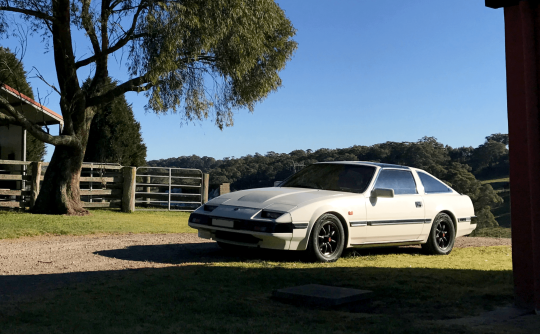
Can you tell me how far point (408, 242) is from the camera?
8.64 meters

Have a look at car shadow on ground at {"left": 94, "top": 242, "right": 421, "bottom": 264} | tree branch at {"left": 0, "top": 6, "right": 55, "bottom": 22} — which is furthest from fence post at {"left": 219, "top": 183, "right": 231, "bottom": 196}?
car shadow on ground at {"left": 94, "top": 242, "right": 421, "bottom": 264}

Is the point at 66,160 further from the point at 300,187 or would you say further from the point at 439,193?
the point at 439,193

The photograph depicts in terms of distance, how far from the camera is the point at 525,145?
488 cm

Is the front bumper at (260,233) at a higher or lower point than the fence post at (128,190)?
lower

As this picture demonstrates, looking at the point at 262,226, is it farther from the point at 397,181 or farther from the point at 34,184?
the point at 34,184

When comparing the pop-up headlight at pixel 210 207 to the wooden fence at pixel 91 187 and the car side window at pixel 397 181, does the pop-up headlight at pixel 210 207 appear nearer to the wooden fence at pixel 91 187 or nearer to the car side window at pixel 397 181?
the car side window at pixel 397 181

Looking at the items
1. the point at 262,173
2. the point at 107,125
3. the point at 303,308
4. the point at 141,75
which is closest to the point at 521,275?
the point at 303,308

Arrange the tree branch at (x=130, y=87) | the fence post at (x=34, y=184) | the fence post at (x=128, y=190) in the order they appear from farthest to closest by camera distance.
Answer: the fence post at (x=128, y=190) < the fence post at (x=34, y=184) < the tree branch at (x=130, y=87)

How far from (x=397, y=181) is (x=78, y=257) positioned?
16.6ft

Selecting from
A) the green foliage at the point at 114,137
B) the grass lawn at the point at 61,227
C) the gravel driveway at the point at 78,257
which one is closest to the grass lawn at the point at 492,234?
the gravel driveway at the point at 78,257

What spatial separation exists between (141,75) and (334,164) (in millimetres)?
9058

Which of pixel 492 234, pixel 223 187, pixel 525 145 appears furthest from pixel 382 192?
pixel 223 187

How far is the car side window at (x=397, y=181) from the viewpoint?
28.1 feet

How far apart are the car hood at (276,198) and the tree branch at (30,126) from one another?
935 centimetres
